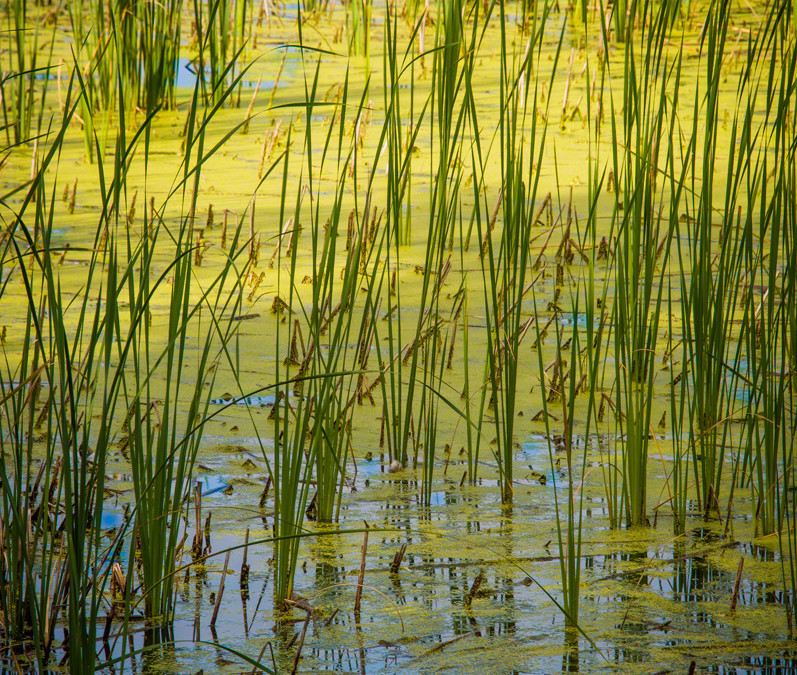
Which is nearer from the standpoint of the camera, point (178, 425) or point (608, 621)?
point (608, 621)

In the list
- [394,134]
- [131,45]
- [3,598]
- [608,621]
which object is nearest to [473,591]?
[608,621]

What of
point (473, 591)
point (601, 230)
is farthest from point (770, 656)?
point (601, 230)

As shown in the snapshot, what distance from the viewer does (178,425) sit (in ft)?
7.04

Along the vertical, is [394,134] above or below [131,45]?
below

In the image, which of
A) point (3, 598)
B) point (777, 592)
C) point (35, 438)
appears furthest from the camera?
point (35, 438)

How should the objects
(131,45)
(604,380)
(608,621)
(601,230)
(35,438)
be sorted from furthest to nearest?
(131,45), (601,230), (604,380), (35,438), (608,621)

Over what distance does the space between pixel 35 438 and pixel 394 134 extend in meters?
1.06

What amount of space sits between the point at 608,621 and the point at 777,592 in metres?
0.33

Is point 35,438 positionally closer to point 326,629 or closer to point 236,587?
point 236,587

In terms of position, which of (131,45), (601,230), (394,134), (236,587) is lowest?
(236,587)

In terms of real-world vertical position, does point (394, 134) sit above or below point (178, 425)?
above

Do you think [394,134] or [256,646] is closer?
[256,646]

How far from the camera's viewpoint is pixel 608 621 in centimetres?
148

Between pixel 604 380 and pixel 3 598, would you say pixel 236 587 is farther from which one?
pixel 604 380
